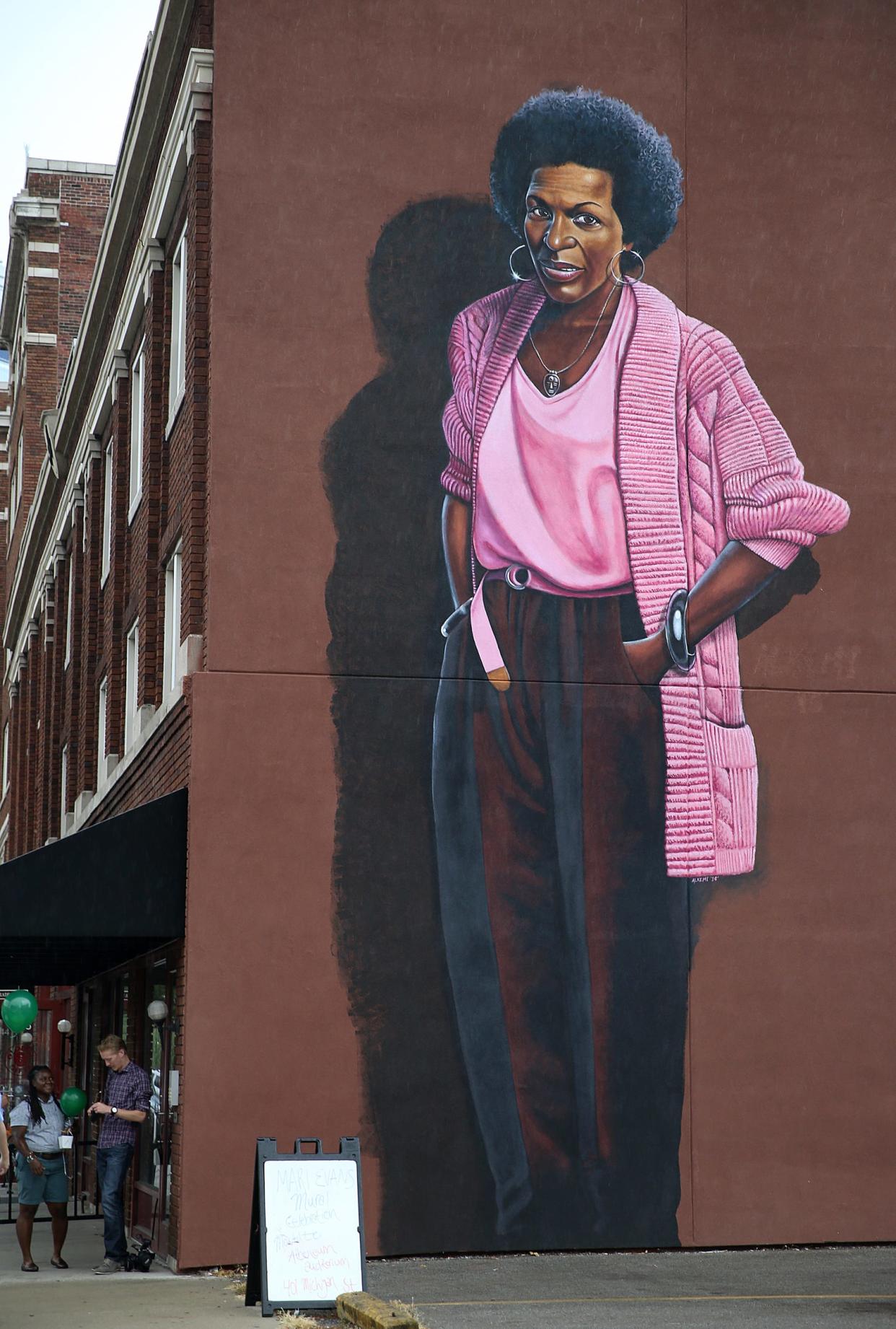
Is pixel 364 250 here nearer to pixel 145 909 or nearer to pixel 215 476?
pixel 215 476

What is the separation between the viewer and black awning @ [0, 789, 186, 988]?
14.0 meters

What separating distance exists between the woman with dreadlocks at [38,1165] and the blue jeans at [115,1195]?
1.93ft

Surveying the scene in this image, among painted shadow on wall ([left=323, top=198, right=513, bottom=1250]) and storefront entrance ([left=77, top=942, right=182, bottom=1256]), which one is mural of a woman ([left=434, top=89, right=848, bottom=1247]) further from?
storefront entrance ([left=77, top=942, right=182, bottom=1256])

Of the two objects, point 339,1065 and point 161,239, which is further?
point 161,239

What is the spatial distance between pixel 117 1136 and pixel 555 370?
777 centimetres

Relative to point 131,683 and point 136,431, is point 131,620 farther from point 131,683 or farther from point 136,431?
point 136,431

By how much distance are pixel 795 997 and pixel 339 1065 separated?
4090 mm

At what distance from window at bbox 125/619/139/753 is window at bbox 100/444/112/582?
250 centimetres

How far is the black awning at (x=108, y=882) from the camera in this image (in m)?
14.0

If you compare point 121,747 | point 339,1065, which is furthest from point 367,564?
point 121,747

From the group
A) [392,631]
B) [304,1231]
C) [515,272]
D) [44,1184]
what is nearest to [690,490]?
[515,272]

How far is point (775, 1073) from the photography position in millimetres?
15094

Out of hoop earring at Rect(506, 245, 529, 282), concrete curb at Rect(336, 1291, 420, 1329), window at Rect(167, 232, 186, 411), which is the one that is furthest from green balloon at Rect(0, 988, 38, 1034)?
hoop earring at Rect(506, 245, 529, 282)

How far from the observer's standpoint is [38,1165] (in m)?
14.7
